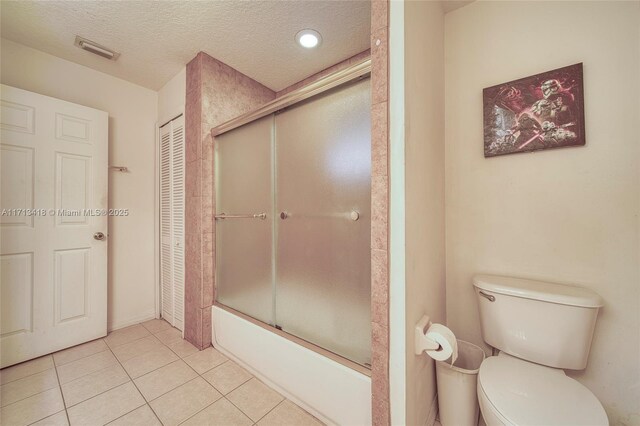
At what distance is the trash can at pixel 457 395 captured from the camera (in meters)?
1.09

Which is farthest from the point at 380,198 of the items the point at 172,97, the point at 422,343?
the point at 172,97

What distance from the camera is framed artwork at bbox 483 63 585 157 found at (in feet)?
3.66

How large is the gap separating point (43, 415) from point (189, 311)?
0.81 m

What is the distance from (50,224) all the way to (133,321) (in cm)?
106

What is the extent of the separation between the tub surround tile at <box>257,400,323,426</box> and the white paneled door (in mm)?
1731

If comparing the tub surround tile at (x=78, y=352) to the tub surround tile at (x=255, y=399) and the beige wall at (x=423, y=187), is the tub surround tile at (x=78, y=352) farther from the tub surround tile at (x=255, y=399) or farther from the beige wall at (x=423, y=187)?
the beige wall at (x=423, y=187)

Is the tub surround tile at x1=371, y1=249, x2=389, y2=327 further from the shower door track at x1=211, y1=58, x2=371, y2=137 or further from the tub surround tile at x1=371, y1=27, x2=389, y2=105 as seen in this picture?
the shower door track at x1=211, y1=58, x2=371, y2=137

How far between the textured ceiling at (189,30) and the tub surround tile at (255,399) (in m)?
2.28

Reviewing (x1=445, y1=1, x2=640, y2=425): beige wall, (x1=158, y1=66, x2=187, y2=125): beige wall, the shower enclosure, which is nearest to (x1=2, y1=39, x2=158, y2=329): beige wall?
(x1=158, y1=66, x2=187, y2=125): beige wall

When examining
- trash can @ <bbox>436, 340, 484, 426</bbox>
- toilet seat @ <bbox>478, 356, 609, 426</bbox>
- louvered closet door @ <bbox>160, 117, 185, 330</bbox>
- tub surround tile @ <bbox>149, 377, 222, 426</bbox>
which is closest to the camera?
toilet seat @ <bbox>478, 356, 609, 426</bbox>

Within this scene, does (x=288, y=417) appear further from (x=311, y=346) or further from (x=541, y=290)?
(x=541, y=290)

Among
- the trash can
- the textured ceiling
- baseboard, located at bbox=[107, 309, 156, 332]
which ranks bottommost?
baseboard, located at bbox=[107, 309, 156, 332]

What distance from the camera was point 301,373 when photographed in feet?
3.97

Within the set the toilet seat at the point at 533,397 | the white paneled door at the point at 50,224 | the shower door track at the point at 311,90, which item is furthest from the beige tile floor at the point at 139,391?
the shower door track at the point at 311,90
